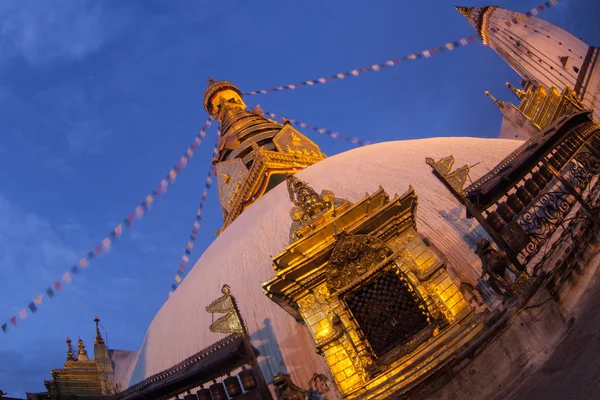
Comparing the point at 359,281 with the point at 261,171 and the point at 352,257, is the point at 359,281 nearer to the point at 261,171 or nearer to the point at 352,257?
the point at 352,257

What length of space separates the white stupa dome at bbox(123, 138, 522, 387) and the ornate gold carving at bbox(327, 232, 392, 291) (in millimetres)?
980

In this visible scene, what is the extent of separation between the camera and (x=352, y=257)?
6.23 m

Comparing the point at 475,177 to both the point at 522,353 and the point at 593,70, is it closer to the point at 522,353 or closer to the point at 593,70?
the point at 522,353

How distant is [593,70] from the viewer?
20156mm

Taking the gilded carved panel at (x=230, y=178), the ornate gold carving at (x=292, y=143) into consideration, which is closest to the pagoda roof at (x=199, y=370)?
the gilded carved panel at (x=230, y=178)

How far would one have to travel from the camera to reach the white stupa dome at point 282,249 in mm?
6625

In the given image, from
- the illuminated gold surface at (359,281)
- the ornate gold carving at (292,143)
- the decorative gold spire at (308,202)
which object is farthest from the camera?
the ornate gold carving at (292,143)

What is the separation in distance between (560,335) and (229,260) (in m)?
5.75

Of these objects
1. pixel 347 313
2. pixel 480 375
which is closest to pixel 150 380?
pixel 347 313

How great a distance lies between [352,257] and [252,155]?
973 cm

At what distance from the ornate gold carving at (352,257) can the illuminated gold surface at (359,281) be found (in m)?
0.01

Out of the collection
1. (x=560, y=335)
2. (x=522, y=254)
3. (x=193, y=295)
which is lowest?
(x=560, y=335)

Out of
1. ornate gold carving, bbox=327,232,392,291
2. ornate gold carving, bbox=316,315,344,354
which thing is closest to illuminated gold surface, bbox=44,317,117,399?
ornate gold carving, bbox=316,315,344,354

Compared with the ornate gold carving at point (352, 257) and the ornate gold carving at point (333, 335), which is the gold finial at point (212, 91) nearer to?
the ornate gold carving at point (352, 257)
